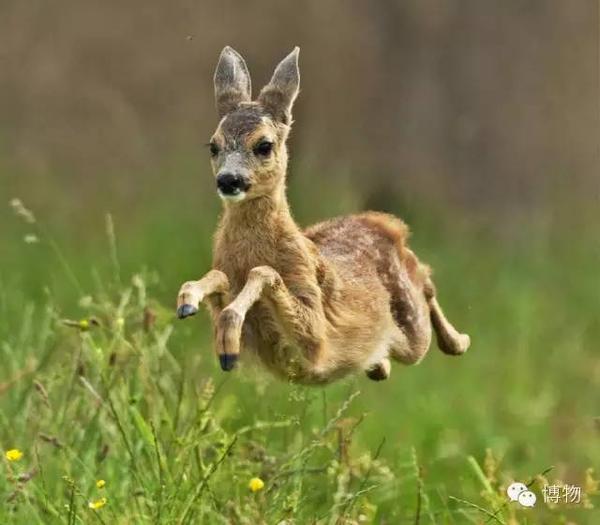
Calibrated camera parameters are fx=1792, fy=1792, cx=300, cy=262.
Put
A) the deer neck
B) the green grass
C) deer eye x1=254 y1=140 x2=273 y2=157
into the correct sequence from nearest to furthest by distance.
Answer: deer eye x1=254 y1=140 x2=273 y2=157
the deer neck
the green grass

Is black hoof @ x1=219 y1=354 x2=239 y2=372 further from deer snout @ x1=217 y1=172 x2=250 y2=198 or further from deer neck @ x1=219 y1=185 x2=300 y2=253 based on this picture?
deer neck @ x1=219 y1=185 x2=300 y2=253

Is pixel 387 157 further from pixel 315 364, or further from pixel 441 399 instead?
pixel 315 364

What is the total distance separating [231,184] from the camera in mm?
3516

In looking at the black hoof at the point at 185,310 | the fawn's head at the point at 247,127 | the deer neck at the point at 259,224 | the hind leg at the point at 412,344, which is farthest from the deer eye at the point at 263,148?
the hind leg at the point at 412,344

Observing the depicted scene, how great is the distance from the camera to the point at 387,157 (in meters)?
11.3

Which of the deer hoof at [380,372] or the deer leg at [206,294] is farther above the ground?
the deer leg at [206,294]

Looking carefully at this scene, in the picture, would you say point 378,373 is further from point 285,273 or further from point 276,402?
point 276,402

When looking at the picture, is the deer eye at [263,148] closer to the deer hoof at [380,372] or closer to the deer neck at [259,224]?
the deer neck at [259,224]

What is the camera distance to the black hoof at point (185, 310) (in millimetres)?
3295

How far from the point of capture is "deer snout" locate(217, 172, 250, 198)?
350 cm

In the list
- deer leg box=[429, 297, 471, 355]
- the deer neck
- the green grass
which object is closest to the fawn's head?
the deer neck

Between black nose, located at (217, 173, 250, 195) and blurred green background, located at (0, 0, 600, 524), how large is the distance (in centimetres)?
264

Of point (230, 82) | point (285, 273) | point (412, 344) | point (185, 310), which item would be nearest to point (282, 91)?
point (230, 82)

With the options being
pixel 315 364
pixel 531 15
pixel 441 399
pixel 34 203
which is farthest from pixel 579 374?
pixel 315 364
